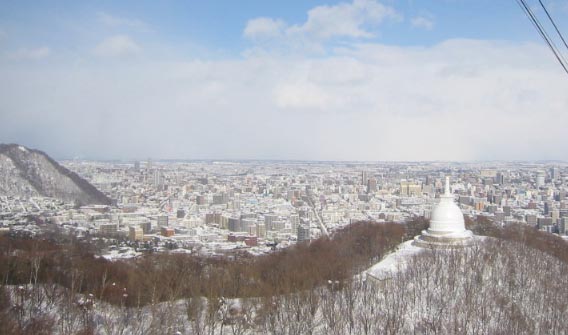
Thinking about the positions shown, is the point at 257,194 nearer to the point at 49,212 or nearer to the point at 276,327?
the point at 49,212

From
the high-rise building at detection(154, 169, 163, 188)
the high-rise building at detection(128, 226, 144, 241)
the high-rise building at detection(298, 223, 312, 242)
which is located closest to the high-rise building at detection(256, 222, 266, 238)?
the high-rise building at detection(298, 223, 312, 242)

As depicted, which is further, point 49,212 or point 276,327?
point 49,212

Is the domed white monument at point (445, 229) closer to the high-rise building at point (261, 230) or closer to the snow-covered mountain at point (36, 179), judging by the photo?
the high-rise building at point (261, 230)

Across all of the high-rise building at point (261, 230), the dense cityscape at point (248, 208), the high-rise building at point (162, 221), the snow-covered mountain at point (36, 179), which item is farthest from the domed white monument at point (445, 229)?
the snow-covered mountain at point (36, 179)

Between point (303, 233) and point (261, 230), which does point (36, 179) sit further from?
point (303, 233)

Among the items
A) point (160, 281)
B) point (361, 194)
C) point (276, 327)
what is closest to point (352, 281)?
point (276, 327)

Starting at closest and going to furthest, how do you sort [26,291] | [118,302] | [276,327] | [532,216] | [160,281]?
[276,327]
[26,291]
[118,302]
[160,281]
[532,216]
